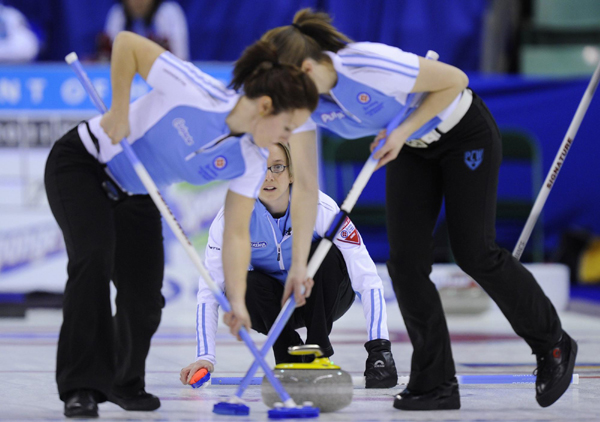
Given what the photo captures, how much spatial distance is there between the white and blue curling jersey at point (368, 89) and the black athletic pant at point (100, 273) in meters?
0.66

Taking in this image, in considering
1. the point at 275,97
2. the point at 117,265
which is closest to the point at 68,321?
the point at 117,265

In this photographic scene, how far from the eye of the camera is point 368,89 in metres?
2.58

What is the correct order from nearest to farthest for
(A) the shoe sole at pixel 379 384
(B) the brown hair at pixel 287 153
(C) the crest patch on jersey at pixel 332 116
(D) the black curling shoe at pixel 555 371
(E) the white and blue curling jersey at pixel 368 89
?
(E) the white and blue curling jersey at pixel 368 89
(C) the crest patch on jersey at pixel 332 116
(D) the black curling shoe at pixel 555 371
(A) the shoe sole at pixel 379 384
(B) the brown hair at pixel 287 153

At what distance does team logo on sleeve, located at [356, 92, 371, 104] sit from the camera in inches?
102

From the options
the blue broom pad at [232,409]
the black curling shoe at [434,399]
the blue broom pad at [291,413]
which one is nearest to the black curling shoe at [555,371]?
the black curling shoe at [434,399]

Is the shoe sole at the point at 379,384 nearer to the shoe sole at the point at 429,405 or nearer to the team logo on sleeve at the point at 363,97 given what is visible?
the shoe sole at the point at 429,405

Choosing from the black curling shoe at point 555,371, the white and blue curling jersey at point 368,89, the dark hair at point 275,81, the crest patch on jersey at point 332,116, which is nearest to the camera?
the dark hair at point 275,81

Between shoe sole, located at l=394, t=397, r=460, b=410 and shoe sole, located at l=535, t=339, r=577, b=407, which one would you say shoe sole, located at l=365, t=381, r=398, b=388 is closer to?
shoe sole, located at l=394, t=397, r=460, b=410

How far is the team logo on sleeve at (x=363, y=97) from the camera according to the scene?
2590 mm

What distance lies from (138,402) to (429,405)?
91 centimetres

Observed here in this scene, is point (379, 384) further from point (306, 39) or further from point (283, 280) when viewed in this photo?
point (306, 39)

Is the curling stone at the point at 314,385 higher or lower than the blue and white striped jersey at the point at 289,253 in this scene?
lower

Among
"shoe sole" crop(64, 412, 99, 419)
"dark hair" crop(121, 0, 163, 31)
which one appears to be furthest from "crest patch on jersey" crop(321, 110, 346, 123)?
"dark hair" crop(121, 0, 163, 31)

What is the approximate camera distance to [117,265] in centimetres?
273
